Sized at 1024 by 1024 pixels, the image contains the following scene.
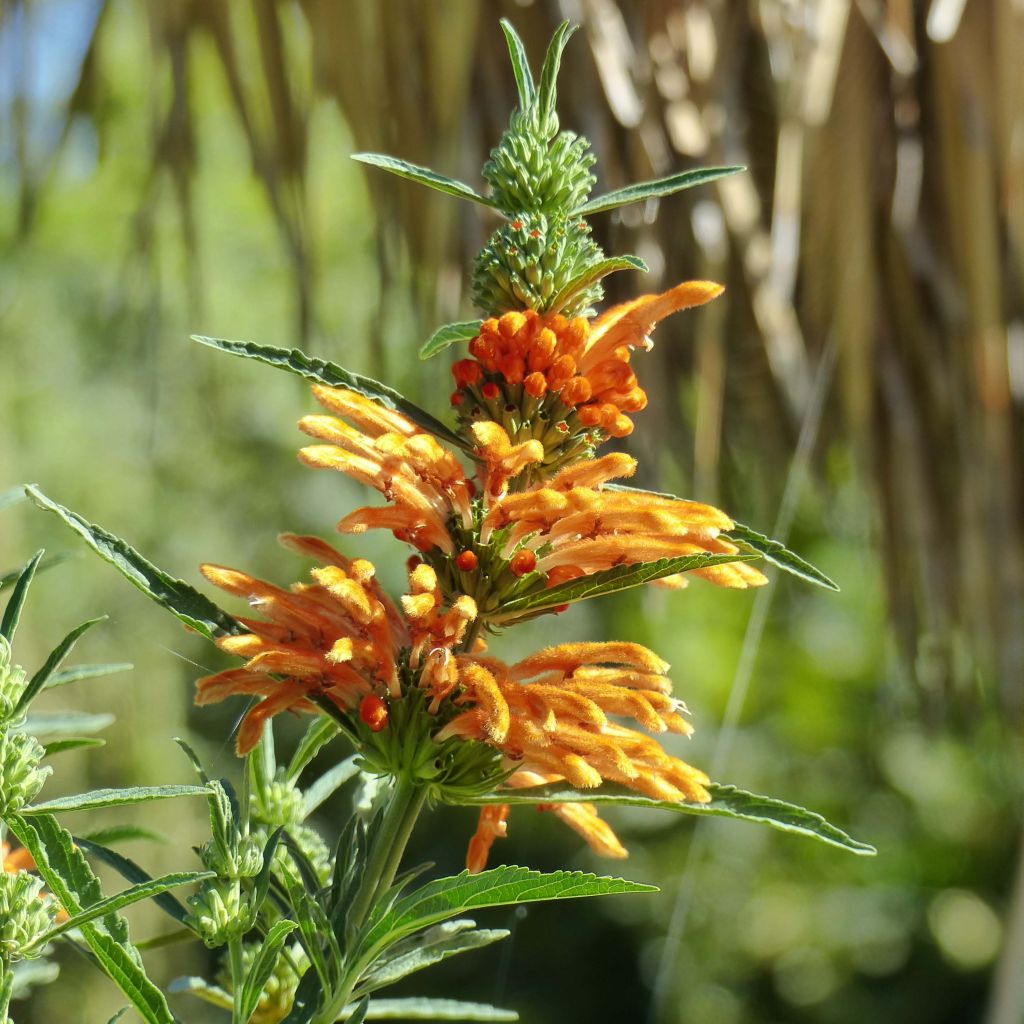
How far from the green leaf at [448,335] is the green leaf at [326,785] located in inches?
4.7

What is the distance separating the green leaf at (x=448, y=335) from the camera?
343mm

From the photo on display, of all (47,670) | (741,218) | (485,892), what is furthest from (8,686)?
(741,218)

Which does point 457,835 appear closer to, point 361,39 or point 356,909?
point 361,39

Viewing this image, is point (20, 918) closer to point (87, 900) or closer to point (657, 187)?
point (87, 900)

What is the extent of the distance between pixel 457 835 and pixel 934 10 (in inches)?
102

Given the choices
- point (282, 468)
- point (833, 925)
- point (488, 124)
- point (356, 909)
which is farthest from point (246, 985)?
point (282, 468)

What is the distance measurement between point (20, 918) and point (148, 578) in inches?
3.2

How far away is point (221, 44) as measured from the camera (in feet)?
4.01

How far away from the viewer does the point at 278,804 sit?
1.21 ft

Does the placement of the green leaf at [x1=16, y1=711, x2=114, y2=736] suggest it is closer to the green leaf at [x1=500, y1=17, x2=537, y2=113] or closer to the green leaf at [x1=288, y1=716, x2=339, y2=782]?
the green leaf at [x1=288, y1=716, x2=339, y2=782]

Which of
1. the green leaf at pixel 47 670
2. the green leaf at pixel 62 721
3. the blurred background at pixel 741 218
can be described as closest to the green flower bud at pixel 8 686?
the green leaf at pixel 47 670

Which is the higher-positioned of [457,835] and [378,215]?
[378,215]

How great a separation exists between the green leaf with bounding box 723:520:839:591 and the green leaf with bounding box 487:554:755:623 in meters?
0.02

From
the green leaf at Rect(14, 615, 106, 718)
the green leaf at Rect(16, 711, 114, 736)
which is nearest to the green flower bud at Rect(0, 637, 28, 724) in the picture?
the green leaf at Rect(14, 615, 106, 718)
